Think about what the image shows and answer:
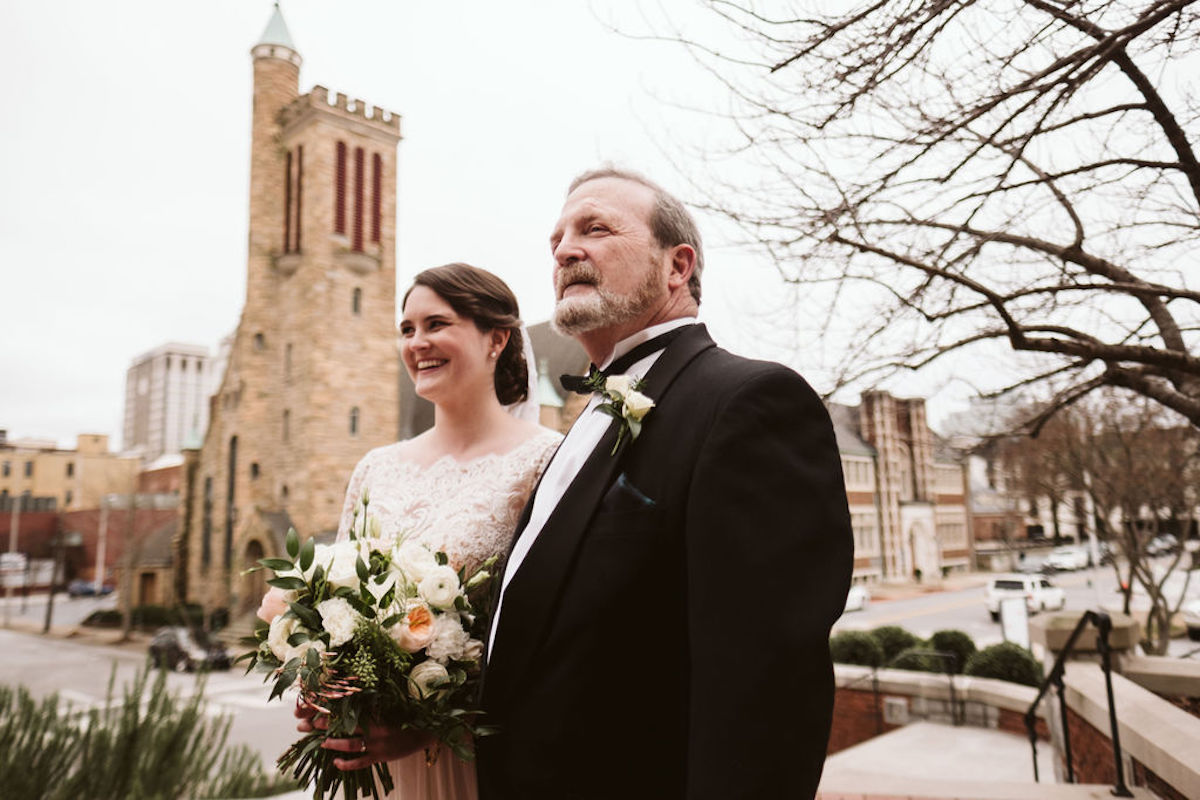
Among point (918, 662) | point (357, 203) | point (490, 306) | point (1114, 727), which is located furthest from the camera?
point (357, 203)

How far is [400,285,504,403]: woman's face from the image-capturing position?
9.75 ft

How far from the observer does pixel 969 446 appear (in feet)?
24.5

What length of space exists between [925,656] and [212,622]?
30.8m

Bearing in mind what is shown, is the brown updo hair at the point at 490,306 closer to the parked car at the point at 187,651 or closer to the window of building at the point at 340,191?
the parked car at the point at 187,651

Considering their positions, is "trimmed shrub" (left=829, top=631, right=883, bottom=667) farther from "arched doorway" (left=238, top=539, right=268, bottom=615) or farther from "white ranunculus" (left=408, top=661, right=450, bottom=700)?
"arched doorway" (left=238, top=539, right=268, bottom=615)

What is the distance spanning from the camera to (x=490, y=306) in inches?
123

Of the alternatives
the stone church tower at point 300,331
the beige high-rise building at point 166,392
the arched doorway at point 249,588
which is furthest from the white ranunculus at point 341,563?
the beige high-rise building at point 166,392

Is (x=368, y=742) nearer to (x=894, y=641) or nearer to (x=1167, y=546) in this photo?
(x=894, y=641)

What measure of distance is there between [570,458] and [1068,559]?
5204cm

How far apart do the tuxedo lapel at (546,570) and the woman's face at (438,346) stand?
1.29 meters

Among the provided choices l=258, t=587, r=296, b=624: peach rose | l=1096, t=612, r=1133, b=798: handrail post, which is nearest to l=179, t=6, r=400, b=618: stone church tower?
l=1096, t=612, r=1133, b=798: handrail post

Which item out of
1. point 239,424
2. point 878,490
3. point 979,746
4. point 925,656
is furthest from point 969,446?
point 878,490

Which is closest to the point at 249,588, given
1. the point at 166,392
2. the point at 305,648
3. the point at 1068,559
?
the point at 305,648

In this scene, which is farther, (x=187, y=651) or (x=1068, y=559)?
(x=1068, y=559)
